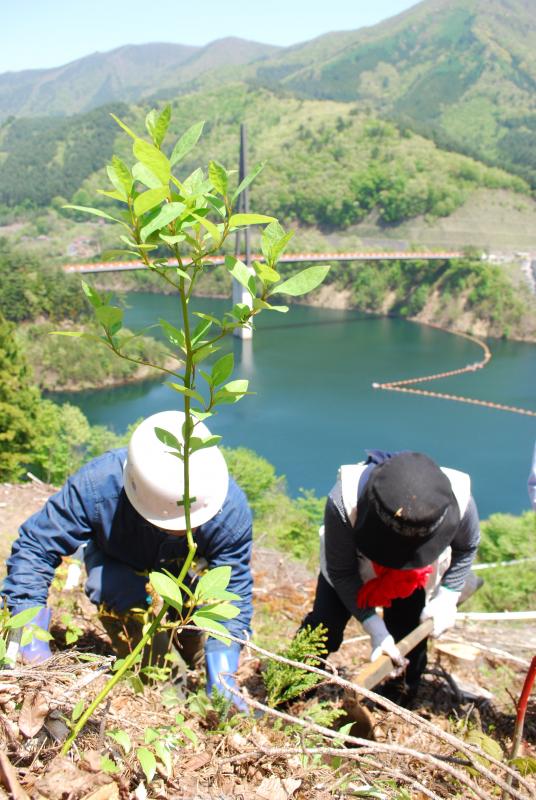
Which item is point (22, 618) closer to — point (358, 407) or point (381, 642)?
point (381, 642)

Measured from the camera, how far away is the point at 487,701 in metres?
2.15

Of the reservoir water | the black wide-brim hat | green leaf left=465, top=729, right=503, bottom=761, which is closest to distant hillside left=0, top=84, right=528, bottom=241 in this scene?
the reservoir water

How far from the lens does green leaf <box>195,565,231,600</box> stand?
85 centimetres

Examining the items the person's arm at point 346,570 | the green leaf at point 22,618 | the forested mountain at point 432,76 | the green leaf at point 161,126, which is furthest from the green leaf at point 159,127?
the forested mountain at point 432,76

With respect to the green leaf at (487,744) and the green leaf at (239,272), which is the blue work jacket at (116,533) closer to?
the green leaf at (487,744)

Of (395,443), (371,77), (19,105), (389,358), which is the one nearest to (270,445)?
(395,443)

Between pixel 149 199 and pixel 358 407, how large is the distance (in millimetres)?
24489

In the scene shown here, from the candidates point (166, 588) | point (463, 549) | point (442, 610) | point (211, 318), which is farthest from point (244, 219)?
point (442, 610)

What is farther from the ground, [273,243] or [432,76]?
[432,76]

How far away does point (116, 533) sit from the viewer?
209 centimetres

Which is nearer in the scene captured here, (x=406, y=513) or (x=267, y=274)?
(x=267, y=274)

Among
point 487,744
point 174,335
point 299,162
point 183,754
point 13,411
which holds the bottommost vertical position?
point 13,411

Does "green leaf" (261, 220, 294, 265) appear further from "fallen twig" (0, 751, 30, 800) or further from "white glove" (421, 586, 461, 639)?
"white glove" (421, 586, 461, 639)

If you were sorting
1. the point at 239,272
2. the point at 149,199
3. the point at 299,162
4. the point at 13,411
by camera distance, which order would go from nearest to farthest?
the point at 149,199, the point at 239,272, the point at 13,411, the point at 299,162
